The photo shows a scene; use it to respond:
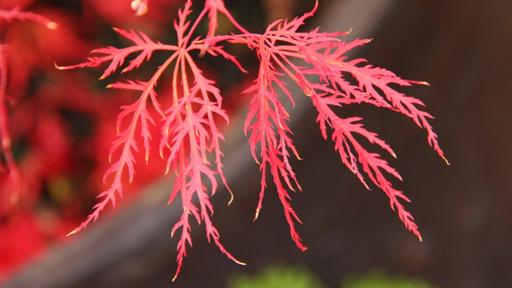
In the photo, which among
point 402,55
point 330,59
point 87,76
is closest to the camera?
point 330,59

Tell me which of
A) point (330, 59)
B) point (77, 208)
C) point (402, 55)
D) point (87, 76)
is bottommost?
point (77, 208)

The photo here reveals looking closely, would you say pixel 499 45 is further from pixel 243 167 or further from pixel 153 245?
pixel 153 245

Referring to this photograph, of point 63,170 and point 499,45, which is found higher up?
point 499,45

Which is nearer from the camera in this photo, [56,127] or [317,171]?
[317,171]

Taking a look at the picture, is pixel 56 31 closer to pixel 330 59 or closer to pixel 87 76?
pixel 87 76

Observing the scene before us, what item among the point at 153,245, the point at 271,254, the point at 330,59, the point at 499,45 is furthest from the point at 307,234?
the point at 330,59

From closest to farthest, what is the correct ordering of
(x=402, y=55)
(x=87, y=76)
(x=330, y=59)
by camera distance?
(x=330, y=59) → (x=402, y=55) → (x=87, y=76)

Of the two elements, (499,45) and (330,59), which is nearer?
(330,59)
